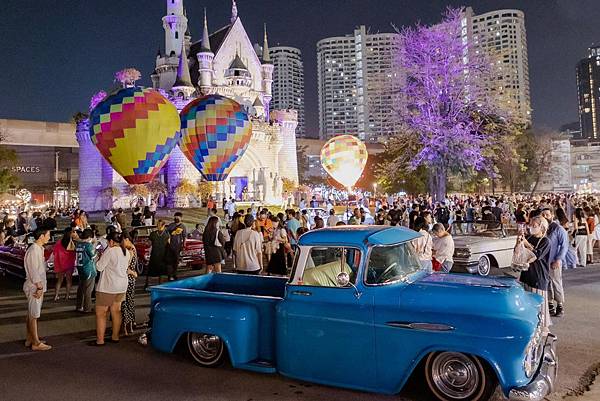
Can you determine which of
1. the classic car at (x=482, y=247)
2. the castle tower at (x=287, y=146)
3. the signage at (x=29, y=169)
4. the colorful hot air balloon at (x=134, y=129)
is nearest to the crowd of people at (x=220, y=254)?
the classic car at (x=482, y=247)

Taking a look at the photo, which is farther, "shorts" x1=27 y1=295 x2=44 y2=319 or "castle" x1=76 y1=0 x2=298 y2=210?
"castle" x1=76 y1=0 x2=298 y2=210

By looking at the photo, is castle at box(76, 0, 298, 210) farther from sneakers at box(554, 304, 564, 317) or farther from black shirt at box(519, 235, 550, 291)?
black shirt at box(519, 235, 550, 291)

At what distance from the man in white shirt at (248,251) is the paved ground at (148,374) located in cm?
280

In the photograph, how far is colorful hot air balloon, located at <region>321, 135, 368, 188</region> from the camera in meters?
27.2

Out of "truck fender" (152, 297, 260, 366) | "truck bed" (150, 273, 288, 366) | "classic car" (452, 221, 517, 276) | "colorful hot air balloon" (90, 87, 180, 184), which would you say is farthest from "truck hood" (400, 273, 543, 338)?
"colorful hot air balloon" (90, 87, 180, 184)

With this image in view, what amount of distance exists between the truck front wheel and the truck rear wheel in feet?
8.97

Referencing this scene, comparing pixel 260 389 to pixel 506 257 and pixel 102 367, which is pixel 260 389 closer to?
pixel 102 367

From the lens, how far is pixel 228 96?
2291 inches

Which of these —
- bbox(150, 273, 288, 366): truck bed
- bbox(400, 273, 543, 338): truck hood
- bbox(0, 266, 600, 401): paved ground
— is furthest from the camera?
bbox(150, 273, 288, 366): truck bed

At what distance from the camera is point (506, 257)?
492 inches

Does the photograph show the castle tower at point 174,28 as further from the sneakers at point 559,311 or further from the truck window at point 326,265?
the truck window at point 326,265

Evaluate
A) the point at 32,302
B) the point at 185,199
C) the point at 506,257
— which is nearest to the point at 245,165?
the point at 185,199

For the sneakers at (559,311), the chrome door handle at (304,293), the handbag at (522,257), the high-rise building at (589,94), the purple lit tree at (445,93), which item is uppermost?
the high-rise building at (589,94)

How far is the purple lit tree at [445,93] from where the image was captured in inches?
982
